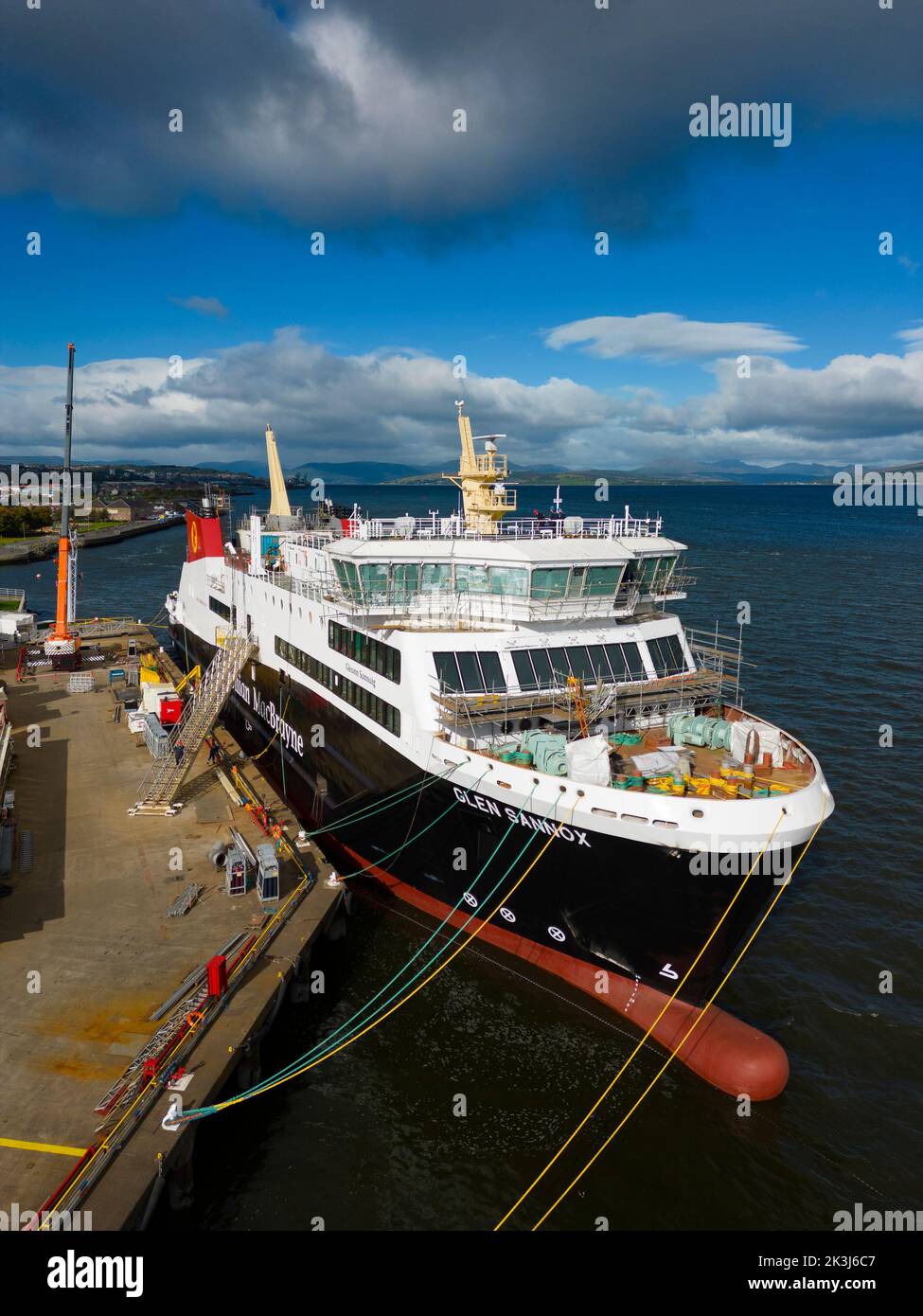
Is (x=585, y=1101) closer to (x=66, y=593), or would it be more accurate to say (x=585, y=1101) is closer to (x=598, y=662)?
(x=598, y=662)

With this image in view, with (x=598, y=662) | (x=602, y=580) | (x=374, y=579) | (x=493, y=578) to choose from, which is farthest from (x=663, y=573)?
(x=374, y=579)

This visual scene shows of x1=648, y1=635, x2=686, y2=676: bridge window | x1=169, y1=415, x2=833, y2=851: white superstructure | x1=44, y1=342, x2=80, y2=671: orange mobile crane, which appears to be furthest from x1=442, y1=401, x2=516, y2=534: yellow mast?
x1=44, y1=342, x2=80, y2=671: orange mobile crane

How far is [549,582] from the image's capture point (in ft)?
69.5

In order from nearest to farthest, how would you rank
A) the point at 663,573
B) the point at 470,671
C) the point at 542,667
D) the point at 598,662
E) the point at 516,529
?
the point at 470,671 → the point at 542,667 → the point at 598,662 → the point at 663,573 → the point at 516,529

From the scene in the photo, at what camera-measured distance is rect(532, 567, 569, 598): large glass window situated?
20969mm

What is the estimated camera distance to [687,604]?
67.0 m

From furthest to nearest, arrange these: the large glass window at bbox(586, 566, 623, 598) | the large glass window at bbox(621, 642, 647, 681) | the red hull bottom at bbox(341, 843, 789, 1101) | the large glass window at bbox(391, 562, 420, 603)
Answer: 1. the large glass window at bbox(391, 562, 420, 603)
2. the large glass window at bbox(621, 642, 647, 681)
3. the large glass window at bbox(586, 566, 623, 598)
4. the red hull bottom at bbox(341, 843, 789, 1101)

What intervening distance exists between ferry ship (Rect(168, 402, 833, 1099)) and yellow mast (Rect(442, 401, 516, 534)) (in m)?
0.11

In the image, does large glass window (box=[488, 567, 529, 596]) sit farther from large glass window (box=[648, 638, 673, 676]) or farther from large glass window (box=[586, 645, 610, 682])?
large glass window (box=[648, 638, 673, 676])

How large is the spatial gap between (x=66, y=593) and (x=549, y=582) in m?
35.5

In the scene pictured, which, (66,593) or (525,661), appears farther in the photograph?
(66,593)

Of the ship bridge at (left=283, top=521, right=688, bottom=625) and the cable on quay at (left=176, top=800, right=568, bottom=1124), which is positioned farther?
the ship bridge at (left=283, top=521, right=688, bottom=625)

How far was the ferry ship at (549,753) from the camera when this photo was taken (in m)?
15.8
